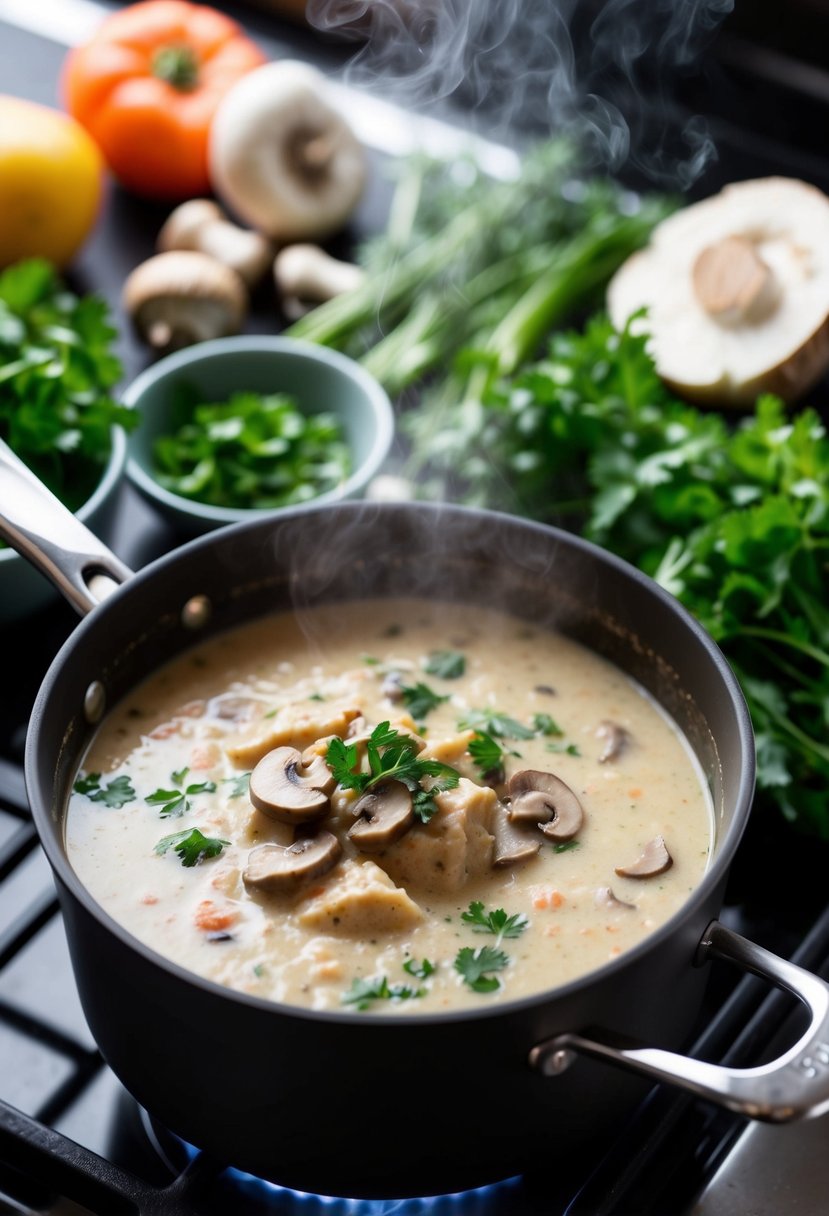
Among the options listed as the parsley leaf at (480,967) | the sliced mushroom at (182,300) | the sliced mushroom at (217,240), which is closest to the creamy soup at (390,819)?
the parsley leaf at (480,967)

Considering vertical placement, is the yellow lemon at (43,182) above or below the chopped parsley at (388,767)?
below

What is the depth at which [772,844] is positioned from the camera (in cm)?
196

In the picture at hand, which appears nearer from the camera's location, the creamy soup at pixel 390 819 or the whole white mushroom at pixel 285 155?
the creamy soup at pixel 390 819

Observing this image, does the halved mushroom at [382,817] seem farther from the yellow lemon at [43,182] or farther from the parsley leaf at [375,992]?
the yellow lemon at [43,182]

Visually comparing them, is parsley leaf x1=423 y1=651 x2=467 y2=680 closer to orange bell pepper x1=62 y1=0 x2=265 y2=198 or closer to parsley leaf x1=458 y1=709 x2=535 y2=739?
parsley leaf x1=458 y1=709 x2=535 y2=739

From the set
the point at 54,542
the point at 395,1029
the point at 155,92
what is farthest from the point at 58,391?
the point at 395,1029

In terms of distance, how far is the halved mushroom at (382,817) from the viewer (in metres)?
1.51

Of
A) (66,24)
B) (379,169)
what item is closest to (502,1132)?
(379,169)

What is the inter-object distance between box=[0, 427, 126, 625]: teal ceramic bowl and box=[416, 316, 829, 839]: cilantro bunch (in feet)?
1.90

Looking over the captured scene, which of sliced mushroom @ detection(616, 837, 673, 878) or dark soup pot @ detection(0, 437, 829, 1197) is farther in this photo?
sliced mushroom @ detection(616, 837, 673, 878)

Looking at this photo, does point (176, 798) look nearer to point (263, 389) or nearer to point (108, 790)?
point (108, 790)

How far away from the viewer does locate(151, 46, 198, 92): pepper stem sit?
10.1 feet

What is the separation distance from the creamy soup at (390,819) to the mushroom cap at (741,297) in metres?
0.89

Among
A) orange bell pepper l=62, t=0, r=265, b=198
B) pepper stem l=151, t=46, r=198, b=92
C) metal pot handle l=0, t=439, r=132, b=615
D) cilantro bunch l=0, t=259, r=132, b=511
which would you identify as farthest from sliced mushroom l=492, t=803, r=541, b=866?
pepper stem l=151, t=46, r=198, b=92
